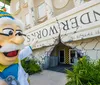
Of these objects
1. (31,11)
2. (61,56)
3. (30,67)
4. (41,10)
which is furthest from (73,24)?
(31,11)

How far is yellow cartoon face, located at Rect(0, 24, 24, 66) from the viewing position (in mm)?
2338

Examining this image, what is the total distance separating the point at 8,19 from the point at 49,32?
6.57 metres

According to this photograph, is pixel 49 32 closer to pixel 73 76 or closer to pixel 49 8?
pixel 49 8

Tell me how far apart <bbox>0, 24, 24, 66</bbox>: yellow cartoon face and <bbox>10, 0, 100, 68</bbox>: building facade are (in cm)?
226

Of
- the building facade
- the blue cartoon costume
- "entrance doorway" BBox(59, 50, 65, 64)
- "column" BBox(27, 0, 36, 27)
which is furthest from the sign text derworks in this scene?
the blue cartoon costume

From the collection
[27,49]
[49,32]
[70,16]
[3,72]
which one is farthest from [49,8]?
[3,72]

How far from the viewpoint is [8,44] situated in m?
2.34

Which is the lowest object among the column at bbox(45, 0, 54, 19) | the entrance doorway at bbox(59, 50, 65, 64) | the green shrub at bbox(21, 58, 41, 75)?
the green shrub at bbox(21, 58, 41, 75)

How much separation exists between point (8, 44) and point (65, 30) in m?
5.85

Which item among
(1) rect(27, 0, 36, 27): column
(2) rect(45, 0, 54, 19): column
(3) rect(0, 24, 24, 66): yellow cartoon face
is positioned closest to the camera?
(3) rect(0, 24, 24, 66): yellow cartoon face

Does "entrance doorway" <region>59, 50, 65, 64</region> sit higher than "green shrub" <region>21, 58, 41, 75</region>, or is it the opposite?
"entrance doorway" <region>59, 50, 65, 64</region>

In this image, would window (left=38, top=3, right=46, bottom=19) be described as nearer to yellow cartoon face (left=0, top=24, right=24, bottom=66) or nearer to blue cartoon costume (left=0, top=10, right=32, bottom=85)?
blue cartoon costume (left=0, top=10, right=32, bottom=85)

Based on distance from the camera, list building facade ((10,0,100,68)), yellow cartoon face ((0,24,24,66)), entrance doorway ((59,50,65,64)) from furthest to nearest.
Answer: entrance doorway ((59,50,65,64)) < building facade ((10,0,100,68)) < yellow cartoon face ((0,24,24,66))

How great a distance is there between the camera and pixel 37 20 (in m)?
11.5
